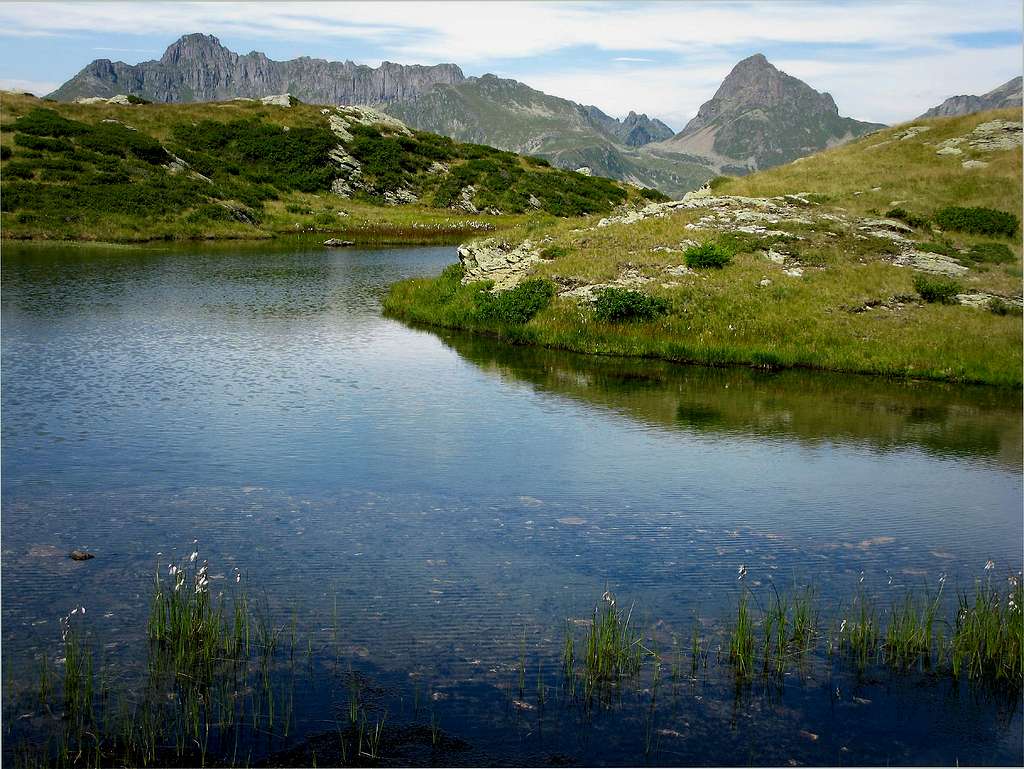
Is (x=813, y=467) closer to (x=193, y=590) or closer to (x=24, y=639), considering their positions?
(x=193, y=590)

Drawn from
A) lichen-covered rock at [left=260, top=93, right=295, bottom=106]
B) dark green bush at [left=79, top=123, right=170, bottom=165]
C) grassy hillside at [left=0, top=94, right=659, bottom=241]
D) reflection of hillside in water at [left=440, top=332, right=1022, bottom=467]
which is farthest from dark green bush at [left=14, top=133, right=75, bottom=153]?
reflection of hillside in water at [left=440, top=332, right=1022, bottom=467]

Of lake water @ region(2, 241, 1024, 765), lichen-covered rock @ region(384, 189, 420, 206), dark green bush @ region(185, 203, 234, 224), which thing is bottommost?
lake water @ region(2, 241, 1024, 765)

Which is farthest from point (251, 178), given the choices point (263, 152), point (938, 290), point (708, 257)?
point (938, 290)

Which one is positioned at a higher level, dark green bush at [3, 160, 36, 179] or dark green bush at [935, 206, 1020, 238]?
dark green bush at [3, 160, 36, 179]

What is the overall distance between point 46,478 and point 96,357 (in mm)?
12752

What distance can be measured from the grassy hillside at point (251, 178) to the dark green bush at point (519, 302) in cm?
4188

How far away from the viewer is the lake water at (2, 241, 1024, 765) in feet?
35.7

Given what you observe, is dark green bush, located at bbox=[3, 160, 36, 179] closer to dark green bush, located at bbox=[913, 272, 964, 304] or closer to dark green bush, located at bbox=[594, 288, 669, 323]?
dark green bush, located at bbox=[594, 288, 669, 323]

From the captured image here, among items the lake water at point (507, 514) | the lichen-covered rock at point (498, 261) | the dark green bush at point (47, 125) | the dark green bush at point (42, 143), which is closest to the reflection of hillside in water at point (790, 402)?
the lake water at point (507, 514)

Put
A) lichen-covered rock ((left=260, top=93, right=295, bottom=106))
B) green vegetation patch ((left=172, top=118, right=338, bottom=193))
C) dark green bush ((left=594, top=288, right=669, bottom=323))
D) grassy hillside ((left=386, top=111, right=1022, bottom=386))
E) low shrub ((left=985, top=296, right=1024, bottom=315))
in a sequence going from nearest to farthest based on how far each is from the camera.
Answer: grassy hillside ((left=386, top=111, right=1022, bottom=386)), low shrub ((left=985, top=296, right=1024, bottom=315)), dark green bush ((left=594, top=288, right=669, bottom=323)), green vegetation patch ((left=172, top=118, right=338, bottom=193)), lichen-covered rock ((left=260, top=93, right=295, bottom=106))

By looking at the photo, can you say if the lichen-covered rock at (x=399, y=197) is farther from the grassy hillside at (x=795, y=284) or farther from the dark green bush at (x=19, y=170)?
the grassy hillside at (x=795, y=284)

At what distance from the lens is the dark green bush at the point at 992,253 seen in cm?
3859

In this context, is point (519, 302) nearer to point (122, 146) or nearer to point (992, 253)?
point (992, 253)

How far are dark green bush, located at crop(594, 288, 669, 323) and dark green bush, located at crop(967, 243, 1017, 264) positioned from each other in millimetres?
14807
